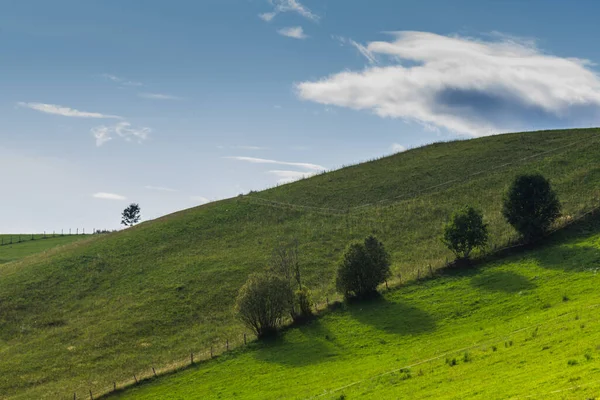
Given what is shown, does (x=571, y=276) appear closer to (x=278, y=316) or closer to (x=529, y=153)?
(x=278, y=316)

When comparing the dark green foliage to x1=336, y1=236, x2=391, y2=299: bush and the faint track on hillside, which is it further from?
the faint track on hillside

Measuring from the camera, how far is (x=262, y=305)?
2162 inches

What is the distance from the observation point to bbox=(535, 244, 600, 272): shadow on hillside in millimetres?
53750

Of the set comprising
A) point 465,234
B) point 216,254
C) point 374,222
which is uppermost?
point 374,222

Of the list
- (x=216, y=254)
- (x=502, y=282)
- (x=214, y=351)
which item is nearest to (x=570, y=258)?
(x=502, y=282)

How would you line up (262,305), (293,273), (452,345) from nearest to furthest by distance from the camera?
1. (452,345)
2. (262,305)
3. (293,273)

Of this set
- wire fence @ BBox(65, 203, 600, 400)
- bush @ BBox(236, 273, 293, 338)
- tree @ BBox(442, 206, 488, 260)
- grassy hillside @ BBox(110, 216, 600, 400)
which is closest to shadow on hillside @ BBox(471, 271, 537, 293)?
grassy hillside @ BBox(110, 216, 600, 400)

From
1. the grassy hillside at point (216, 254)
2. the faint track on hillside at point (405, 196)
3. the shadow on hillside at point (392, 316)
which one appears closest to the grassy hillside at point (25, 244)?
the grassy hillside at point (216, 254)

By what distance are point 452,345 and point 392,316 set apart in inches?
489

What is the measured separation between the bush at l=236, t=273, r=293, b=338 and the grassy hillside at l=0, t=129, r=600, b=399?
4078mm

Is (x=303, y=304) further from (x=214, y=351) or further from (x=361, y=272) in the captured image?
(x=214, y=351)

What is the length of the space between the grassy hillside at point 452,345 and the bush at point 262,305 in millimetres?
2079

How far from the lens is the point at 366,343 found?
47.8m

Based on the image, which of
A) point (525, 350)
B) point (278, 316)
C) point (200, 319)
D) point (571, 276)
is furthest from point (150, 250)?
point (525, 350)
